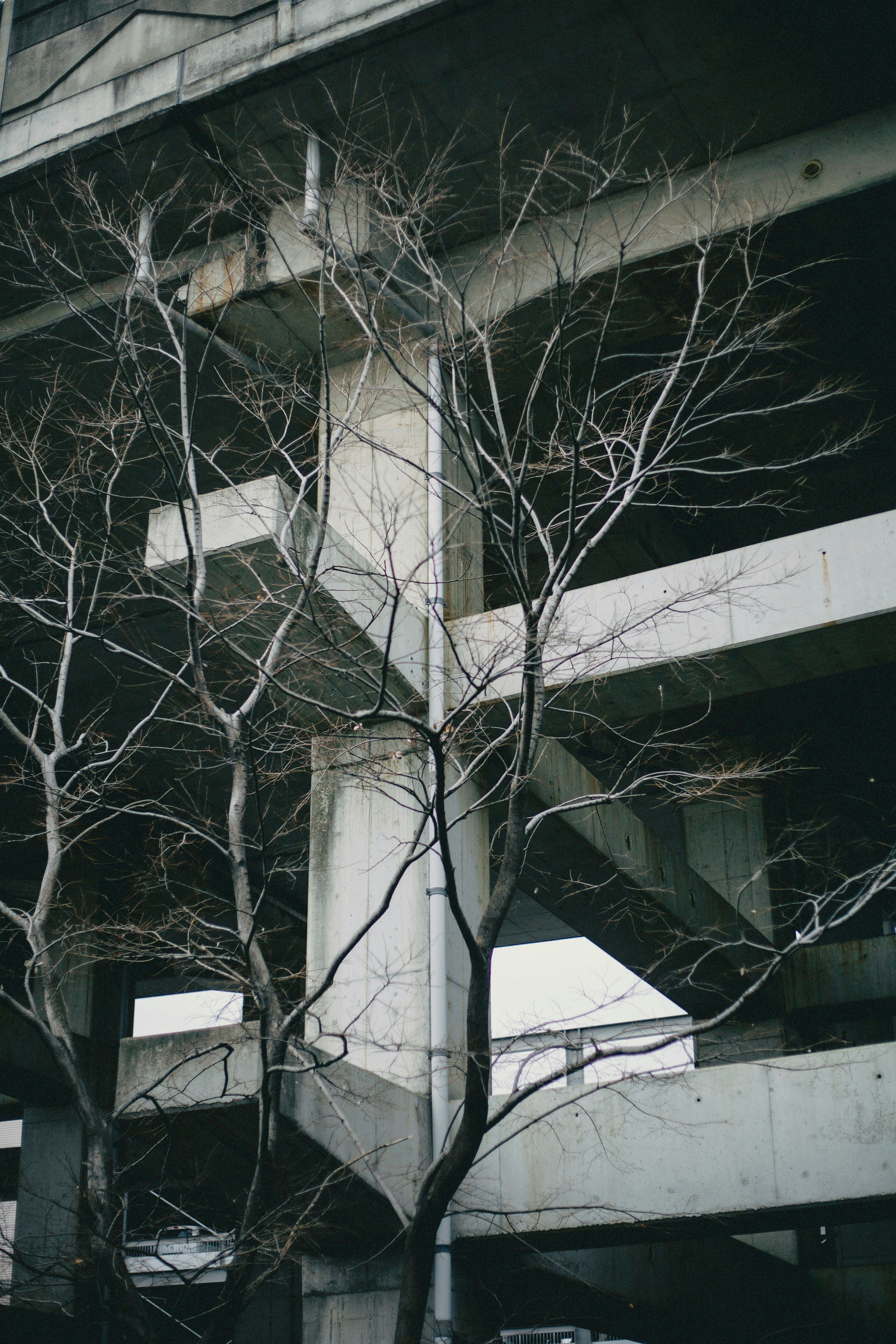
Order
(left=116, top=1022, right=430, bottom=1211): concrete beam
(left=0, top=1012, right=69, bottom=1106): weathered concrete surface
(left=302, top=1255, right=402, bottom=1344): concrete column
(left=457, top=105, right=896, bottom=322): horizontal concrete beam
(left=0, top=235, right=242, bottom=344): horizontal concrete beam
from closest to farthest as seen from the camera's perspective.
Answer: (left=116, top=1022, right=430, bottom=1211): concrete beam → (left=302, top=1255, right=402, bottom=1344): concrete column → (left=457, top=105, right=896, bottom=322): horizontal concrete beam → (left=0, top=235, right=242, bottom=344): horizontal concrete beam → (left=0, top=1012, right=69, bottom=1106): weathered concrete surface

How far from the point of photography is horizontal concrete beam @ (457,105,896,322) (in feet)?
40.5

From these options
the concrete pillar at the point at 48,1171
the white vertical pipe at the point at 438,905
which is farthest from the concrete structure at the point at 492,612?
the concrete pillar at the point at 48,1171

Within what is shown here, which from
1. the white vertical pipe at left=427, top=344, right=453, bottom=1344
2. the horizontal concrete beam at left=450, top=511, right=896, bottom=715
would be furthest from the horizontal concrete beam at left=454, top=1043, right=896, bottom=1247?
the horizontal concrete beam at left=450, top=511, right=896, bottom=715

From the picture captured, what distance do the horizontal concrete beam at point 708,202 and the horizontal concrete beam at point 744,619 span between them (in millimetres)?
3067

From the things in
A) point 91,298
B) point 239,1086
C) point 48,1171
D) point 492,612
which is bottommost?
point 48,1171

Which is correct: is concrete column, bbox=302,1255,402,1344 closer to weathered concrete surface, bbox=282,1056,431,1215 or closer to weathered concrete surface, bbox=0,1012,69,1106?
weathered concrete surface, bbox=282,1056,431,1215

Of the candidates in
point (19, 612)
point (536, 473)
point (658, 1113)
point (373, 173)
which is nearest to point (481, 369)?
point (536, 473)

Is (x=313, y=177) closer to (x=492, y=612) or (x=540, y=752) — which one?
(x=492, y=612)

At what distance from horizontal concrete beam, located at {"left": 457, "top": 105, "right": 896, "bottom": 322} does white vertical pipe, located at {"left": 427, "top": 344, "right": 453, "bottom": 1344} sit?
1.64m

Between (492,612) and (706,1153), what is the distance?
17.2 feet

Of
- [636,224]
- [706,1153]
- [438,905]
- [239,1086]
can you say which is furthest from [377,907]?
Answer: [636,224]

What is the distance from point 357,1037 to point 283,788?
8.94 m

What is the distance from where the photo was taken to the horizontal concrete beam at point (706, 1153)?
33.3 ft

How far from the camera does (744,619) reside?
11711 mm
